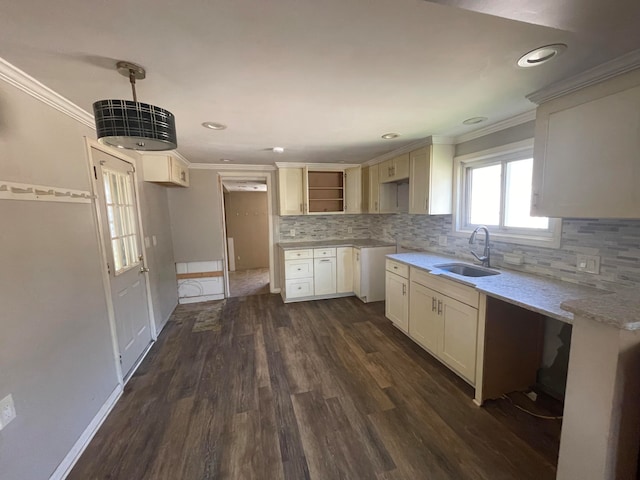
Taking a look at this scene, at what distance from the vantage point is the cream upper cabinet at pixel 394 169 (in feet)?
10.5

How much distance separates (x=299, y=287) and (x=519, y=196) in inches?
116

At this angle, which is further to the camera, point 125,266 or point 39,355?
point 125,266

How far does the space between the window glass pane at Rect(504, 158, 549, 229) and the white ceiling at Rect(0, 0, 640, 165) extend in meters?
0.54

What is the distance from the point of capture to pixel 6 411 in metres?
1.15

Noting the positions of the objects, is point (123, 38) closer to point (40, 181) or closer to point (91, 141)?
point (40, 181)

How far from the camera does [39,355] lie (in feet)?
4.42

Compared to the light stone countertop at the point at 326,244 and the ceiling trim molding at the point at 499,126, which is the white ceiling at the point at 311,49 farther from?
the light stone countertop at the point at 326,244

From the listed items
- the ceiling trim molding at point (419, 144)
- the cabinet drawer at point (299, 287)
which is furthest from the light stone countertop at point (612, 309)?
the cabinet drawer at point (299, 287)

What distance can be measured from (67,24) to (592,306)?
226cm

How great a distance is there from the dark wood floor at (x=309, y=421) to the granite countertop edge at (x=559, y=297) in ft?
2.89

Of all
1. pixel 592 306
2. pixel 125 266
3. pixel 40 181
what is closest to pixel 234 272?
pixel 125 266

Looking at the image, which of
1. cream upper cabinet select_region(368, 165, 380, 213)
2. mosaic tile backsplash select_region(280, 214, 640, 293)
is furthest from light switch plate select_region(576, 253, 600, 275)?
cream upper cabinet select_region(368, 165, 380, 213)

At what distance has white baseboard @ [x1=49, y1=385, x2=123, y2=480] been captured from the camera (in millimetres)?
1425

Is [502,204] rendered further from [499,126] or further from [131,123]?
[131,123]
